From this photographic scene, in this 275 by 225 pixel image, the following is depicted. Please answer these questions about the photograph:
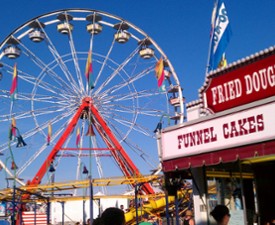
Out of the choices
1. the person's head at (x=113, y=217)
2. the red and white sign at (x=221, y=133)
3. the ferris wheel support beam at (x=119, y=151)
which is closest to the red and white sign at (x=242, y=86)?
the red and white sign at (x=221, y=133)

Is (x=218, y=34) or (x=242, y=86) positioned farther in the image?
(x=218, y=34)

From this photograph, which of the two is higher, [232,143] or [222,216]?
[232,143]

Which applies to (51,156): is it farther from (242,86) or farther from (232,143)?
(232,143)

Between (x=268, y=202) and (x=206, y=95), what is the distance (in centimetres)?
238

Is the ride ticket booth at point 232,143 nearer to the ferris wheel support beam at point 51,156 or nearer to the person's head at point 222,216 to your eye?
the person's head at point 222,216

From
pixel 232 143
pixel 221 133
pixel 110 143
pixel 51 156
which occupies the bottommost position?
pixel 232 143

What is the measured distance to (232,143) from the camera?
22.8ft

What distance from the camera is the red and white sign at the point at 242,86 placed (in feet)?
23.8

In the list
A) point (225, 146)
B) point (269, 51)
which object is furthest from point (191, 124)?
point (269, 51)

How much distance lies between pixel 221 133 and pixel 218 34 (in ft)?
13.9

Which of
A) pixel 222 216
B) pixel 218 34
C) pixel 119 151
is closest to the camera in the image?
pixel 222 216

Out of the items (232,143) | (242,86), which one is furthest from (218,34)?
(232,143)

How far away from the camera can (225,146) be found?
705 cm

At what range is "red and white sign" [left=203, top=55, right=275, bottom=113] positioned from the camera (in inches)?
286
